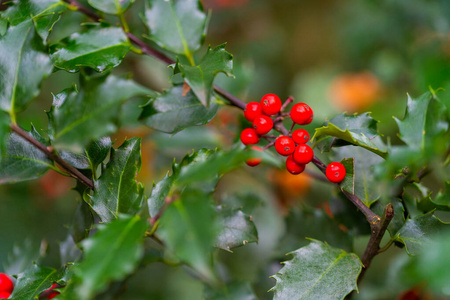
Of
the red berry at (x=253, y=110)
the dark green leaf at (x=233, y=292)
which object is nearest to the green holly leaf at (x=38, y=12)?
the red berry at (x=253, y=110)

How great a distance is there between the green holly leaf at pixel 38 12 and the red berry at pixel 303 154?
0.41 meters

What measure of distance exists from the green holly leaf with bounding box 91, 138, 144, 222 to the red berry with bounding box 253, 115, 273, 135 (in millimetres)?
178

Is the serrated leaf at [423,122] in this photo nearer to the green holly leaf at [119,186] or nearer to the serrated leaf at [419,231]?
the serrated leaf at [419,231]

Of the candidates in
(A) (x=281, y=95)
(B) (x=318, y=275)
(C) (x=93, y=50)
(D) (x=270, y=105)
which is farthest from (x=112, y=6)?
(A) (x=281, y=95)

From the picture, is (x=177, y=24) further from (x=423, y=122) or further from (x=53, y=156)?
(x=423, y=122)

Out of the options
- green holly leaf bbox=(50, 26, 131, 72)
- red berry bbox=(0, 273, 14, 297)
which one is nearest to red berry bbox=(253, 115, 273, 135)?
green holly leaf bbox=(50, 26, 131, 72)

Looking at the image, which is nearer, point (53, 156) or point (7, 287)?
point (53, 156)

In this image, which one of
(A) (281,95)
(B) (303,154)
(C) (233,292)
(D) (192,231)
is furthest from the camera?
(A) (281,95)

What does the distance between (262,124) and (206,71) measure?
0.38ft

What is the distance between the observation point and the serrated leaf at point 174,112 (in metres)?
0.72

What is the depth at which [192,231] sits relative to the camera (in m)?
0.43

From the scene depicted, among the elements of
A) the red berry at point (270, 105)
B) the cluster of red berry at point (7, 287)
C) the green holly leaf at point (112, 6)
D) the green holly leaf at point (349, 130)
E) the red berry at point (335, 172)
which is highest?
the green holly leaf at point (112, 6)

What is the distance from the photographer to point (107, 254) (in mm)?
455

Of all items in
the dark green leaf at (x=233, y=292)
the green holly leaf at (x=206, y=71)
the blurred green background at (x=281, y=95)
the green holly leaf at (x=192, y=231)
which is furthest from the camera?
the blurred green background at (x=281, y=95)
